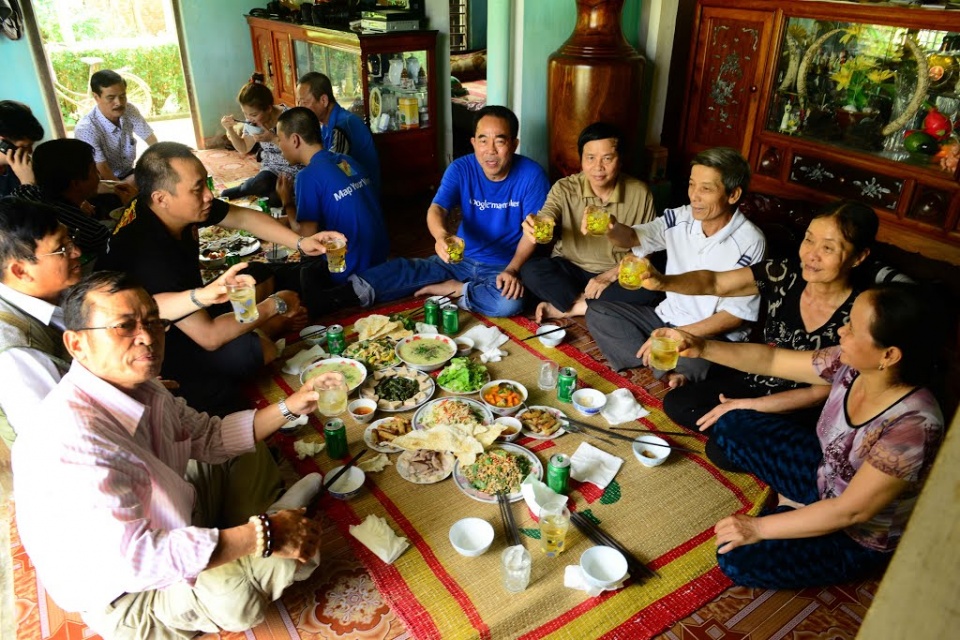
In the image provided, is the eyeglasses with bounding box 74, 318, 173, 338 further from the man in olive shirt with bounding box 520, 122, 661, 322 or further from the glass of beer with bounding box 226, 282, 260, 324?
the man in olive shirt with bounding box 520, 122, 661, 322

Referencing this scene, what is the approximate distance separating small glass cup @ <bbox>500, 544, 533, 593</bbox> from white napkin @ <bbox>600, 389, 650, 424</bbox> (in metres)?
1.02

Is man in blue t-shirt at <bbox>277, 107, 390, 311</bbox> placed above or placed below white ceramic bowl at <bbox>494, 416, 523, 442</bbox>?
above

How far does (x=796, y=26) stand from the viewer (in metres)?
4.59

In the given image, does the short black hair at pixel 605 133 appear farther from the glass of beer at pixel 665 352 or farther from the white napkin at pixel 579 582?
the white napkin at pixel 579 582

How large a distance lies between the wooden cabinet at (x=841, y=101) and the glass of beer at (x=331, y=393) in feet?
12.6

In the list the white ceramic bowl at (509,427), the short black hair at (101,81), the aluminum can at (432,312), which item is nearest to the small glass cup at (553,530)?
the white ceramic bowl at (509,427)

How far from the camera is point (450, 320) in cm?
381

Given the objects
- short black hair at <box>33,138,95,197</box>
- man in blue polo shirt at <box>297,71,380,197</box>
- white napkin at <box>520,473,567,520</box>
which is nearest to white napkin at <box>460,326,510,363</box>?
white napkin at <box>520,473,567,520</box>

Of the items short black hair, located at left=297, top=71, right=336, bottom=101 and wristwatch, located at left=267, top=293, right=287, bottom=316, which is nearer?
wristwatch, located at left=267, top=293, right=287, bottom=316

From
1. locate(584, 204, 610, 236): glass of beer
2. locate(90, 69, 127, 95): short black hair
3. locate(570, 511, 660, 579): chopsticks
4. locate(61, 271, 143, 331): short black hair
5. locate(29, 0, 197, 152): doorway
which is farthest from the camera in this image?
locate(29, 0, 197, 152): doorway

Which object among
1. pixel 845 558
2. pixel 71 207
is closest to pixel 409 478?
pixel 845 558

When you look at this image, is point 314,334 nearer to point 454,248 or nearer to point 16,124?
point 454,248

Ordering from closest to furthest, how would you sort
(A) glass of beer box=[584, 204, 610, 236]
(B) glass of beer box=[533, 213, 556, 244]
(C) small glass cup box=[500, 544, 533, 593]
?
(C) small glass cup box=[500, 544, 533, 593], (A) glass of beer box=[584, 204, 610, 236], (B) glass of beer box=[533, 213, 556, 244]

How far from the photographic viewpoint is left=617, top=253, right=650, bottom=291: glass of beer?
3053 millimetres
